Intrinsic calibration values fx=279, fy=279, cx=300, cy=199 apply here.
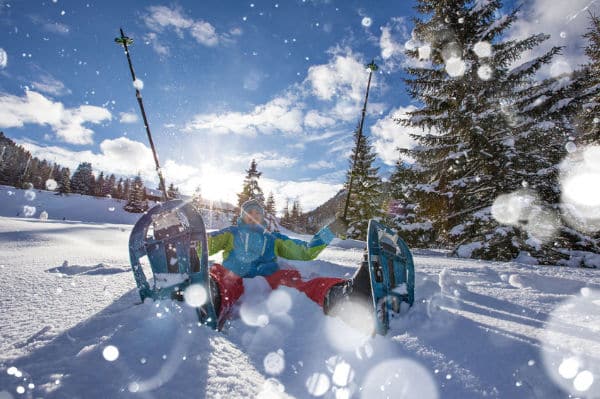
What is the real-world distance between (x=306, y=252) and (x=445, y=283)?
1.67 metres

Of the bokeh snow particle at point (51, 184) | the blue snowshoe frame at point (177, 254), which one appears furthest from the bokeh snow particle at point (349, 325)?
the bokeh snow particle at point (51, 184)

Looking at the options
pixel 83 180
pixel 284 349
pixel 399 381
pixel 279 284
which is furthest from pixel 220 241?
pixel 83 180

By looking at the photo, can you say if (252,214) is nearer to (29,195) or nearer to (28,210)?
(28,210)

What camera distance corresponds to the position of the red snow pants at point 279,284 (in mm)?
2479

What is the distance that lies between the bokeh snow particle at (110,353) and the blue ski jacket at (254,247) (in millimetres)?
2046

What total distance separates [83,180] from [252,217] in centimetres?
8065

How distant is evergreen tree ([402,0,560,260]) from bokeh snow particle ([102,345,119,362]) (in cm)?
878

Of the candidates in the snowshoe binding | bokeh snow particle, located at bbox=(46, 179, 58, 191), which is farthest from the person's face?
bokeh snow particle, located at bbox=(46, 179, 58, 191)

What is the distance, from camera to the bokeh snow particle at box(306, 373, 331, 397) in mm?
1433

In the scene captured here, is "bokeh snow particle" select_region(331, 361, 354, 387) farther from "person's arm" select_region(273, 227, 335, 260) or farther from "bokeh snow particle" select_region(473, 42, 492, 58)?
"bokeh snow particle" select_region(473, 42, 492, 58)

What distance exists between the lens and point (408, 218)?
70.0 ft

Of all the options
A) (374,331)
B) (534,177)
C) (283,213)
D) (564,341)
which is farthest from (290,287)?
(283,213)

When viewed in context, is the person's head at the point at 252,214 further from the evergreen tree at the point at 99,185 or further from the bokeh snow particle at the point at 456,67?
the evergreen tree at the point at 99,185

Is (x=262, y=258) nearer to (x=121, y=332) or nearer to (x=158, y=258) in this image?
(x=158, y=258)
